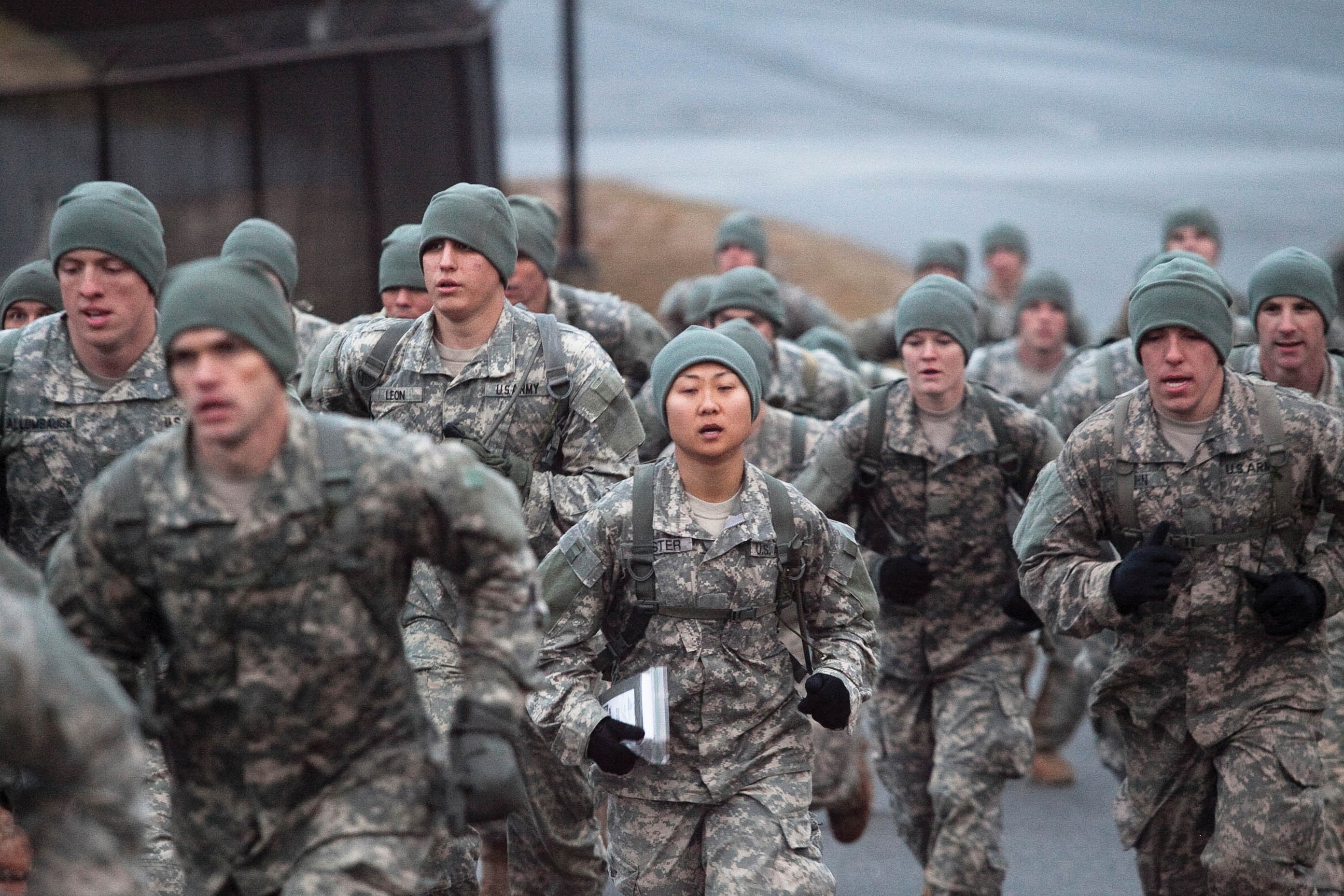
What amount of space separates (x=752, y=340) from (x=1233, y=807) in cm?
290

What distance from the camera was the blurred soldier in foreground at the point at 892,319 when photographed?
11859 millimetres

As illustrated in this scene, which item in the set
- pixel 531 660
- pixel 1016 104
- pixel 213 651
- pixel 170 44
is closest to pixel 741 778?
pixel 531 660

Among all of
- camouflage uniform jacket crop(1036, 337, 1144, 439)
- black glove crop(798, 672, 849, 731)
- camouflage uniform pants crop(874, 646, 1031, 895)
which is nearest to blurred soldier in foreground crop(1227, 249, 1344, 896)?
camouflage uniform jacket crop(1036, 337, 1144, 439)

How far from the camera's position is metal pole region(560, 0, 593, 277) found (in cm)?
1964

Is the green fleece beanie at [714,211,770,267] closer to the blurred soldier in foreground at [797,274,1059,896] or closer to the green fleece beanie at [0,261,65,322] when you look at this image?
the blurred soldier in foreground at [797,274,1059,896]

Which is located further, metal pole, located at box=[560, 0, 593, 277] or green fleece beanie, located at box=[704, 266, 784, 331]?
metal pole, located at box=[560, 0, 593, 277]

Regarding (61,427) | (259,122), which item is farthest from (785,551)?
(259,122)

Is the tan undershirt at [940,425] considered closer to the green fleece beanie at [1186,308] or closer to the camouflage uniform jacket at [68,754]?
the green fleece beanie at [1186,308]

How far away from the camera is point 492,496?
14.7 ft

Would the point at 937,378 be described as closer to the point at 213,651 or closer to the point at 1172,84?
the point at 213,651

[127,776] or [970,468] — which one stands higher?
[127,776]

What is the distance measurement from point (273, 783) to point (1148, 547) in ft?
9.41

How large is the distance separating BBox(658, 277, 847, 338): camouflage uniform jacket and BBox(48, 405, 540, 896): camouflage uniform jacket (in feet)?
22.0

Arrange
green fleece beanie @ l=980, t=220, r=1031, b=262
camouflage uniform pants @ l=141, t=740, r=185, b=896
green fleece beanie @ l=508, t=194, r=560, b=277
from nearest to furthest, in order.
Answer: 1. camouflage uniform pants @ l=141, t=740, r=185, b=896
2. green fleece beanie @ l=508, t=194, r=560, b=277
3. green fleece beanie @ l=980, t=220, r=1031, b=262
